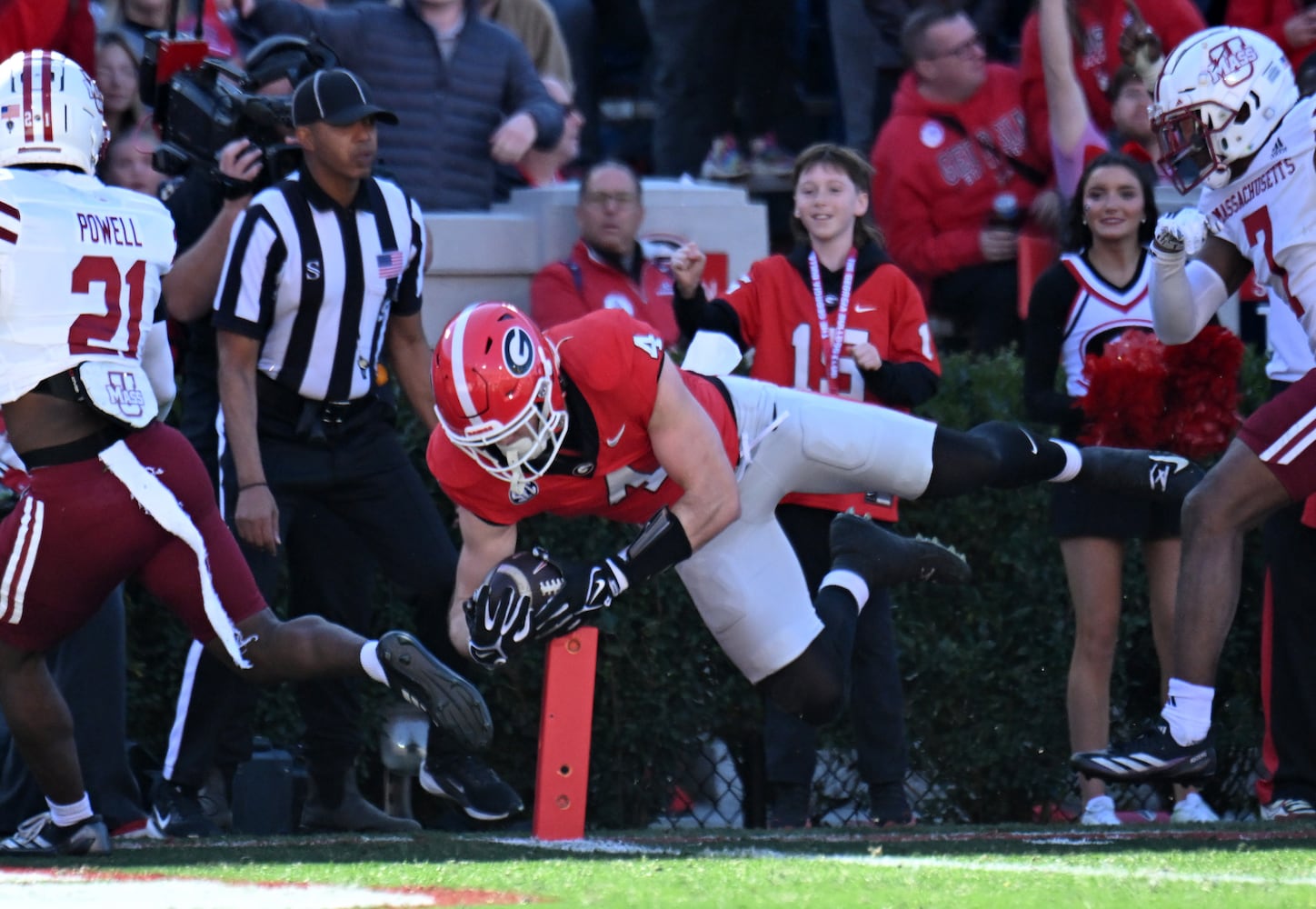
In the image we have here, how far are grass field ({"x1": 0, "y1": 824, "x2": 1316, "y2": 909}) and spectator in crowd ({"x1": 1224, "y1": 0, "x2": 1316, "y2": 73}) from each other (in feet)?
11.8

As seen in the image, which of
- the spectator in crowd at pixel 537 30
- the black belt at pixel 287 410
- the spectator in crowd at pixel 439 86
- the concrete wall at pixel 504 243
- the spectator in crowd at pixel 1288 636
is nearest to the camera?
the black belt at pixel 287 410

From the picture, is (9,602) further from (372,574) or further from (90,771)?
(372,574)

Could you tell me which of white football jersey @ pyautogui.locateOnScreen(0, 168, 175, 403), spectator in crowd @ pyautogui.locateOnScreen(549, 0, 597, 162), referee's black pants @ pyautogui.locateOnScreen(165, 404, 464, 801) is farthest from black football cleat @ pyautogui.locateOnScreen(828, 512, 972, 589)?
spectator in crowd @ pyautogui.locateOnScreen(549, 0, 597, 162)

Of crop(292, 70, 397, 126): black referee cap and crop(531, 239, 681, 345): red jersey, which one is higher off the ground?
crop(292, 70, 397, 126): black referee cap

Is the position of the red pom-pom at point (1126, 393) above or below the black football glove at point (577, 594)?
above

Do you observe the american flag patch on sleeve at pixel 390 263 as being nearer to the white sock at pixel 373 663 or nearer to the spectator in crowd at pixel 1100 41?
the white sock at pixel 373 663

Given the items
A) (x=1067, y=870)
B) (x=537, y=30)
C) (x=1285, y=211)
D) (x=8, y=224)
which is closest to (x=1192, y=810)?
(x=1285, y=211)

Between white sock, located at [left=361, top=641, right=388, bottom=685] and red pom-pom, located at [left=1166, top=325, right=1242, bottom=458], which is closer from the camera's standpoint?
white sock, located at [left=361, top=641, right=388, bottom=685]

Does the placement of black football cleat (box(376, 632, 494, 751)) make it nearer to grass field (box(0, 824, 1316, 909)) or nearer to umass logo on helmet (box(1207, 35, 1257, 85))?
grass field (box(0, 824, 1316, 909))

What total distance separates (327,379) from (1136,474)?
234cm

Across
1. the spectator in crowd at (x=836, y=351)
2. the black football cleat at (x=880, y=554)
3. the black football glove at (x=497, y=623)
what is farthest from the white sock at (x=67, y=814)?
the black football cleat at (x=880, y=554)

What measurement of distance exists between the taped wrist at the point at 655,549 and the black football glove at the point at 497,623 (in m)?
0.32

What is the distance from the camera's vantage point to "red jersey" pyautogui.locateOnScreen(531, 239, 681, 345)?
6.75m

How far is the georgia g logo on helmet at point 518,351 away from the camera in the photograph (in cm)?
480
